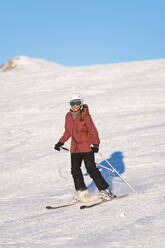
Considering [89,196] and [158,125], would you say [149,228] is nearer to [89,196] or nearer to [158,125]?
[89,196]

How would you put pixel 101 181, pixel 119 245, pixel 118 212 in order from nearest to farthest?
pixel 119 245 → pixel 118 212 → pixel 101 181

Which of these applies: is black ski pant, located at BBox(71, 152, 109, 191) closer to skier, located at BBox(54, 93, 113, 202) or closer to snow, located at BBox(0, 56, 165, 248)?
skier, located at BBox(54, 93, 113, 202)

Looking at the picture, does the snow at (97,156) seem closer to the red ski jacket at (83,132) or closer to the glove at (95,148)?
the glove at (95,148)

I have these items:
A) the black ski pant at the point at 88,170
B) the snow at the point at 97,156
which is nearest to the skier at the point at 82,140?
the black ski pant at the point at 88,170

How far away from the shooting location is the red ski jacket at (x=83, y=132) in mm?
5911

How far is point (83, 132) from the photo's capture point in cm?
596

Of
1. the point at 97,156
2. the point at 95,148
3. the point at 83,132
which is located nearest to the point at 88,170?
the point at 95,148

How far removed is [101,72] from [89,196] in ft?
60.3

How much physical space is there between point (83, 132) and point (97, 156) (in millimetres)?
4584

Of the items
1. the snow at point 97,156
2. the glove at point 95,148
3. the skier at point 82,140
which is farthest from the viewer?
the skier at point 82,140

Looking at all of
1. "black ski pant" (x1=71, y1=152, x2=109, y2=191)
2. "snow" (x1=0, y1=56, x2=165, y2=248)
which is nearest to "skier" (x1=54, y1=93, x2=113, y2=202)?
"black ski pant" (x1=71, y1=152, x2=109, y2=191)

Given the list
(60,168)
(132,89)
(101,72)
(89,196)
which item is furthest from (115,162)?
(101,72)

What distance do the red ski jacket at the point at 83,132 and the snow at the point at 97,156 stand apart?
3.10ft

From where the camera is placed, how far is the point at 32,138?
13.4 metres
